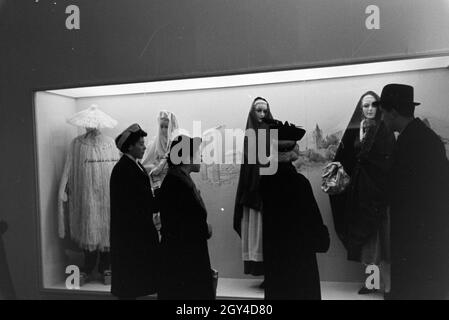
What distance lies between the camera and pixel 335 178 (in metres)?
2.14

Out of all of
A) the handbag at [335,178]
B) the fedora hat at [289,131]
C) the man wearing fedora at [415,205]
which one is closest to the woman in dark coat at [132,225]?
the fedora hat at [289,131]

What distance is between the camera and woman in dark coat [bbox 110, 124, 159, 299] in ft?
7.57

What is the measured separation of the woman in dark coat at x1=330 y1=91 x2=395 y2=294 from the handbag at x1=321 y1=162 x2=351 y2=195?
20 mm

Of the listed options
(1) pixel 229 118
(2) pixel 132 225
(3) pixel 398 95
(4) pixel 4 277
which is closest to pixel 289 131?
(1) pixel 229 118

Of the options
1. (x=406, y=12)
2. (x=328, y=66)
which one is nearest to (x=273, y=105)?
(x=328, y=66)

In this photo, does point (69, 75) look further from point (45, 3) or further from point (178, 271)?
point (178, 271)

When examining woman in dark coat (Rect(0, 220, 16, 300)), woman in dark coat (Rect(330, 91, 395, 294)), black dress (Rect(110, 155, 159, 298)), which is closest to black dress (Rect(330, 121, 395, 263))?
woman in dark coat (Rect(330, 91, 395, 294))

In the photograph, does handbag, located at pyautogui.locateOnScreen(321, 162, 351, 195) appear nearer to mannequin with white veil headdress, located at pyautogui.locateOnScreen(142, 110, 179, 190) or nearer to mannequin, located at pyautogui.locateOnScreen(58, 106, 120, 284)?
mannequin with white veil headdress, located at pyautogui.locateOnScreen(142, 110, 179, 190)

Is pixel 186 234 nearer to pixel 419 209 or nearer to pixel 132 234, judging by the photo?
pixel 132 234

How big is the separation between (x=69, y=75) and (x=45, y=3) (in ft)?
1.40

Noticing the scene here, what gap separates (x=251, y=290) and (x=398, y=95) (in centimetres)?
117

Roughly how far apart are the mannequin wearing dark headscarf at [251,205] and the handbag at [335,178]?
12.0 inches

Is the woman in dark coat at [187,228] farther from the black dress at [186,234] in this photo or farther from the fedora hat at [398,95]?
the fedora hat at [398,95]

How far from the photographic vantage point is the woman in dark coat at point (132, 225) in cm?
231
